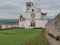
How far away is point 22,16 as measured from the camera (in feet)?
261

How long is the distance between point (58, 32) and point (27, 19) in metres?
52.4

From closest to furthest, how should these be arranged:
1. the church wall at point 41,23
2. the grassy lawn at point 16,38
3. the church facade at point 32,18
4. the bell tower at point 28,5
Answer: the grassy lawn at point 16,38 < the church wall at point 41,23 < the church facade at point 32,18 < the bell tower at point 28,5

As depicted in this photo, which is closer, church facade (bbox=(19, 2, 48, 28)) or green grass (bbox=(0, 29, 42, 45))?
green grass (bbox=(0, 29, 42, 45))

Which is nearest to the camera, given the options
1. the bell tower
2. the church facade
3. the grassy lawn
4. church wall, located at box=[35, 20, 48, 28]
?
the grassy lawn

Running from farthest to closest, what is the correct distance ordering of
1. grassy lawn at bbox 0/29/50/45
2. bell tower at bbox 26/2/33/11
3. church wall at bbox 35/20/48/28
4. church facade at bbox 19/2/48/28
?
bell tower at bbox 26/2/33/11
church facade at bbox 19/2/48/28
church wall at bbox 35/20/48/28
grassy lawn at bbox 0/29/50/45

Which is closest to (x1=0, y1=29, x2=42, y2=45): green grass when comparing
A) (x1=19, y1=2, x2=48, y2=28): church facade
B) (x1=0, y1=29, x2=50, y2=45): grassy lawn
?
(x1=0, y1=29, x2=50, y2=45): grassy lawn

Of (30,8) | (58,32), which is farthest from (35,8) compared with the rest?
(58,32)

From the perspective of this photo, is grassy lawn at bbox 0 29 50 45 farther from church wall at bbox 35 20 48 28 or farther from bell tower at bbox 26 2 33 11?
bell tower at bbox 26 2 33 11

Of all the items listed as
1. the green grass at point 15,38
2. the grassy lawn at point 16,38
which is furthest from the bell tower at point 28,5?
the grassy lawn at point 16,38

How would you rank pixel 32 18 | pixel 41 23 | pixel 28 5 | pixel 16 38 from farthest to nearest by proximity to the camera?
pixel 28 5 → pixel 32 18 → pixel 41 23 → pixel 16 38

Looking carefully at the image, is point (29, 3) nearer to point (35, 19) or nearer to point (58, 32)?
point (35, 19)

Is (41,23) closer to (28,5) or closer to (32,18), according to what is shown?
(32,18)

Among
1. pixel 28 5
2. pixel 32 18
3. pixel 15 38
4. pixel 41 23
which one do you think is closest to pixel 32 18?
pixel 32 18

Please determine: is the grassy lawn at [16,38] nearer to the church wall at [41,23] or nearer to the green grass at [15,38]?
the green grass at [15,38]
